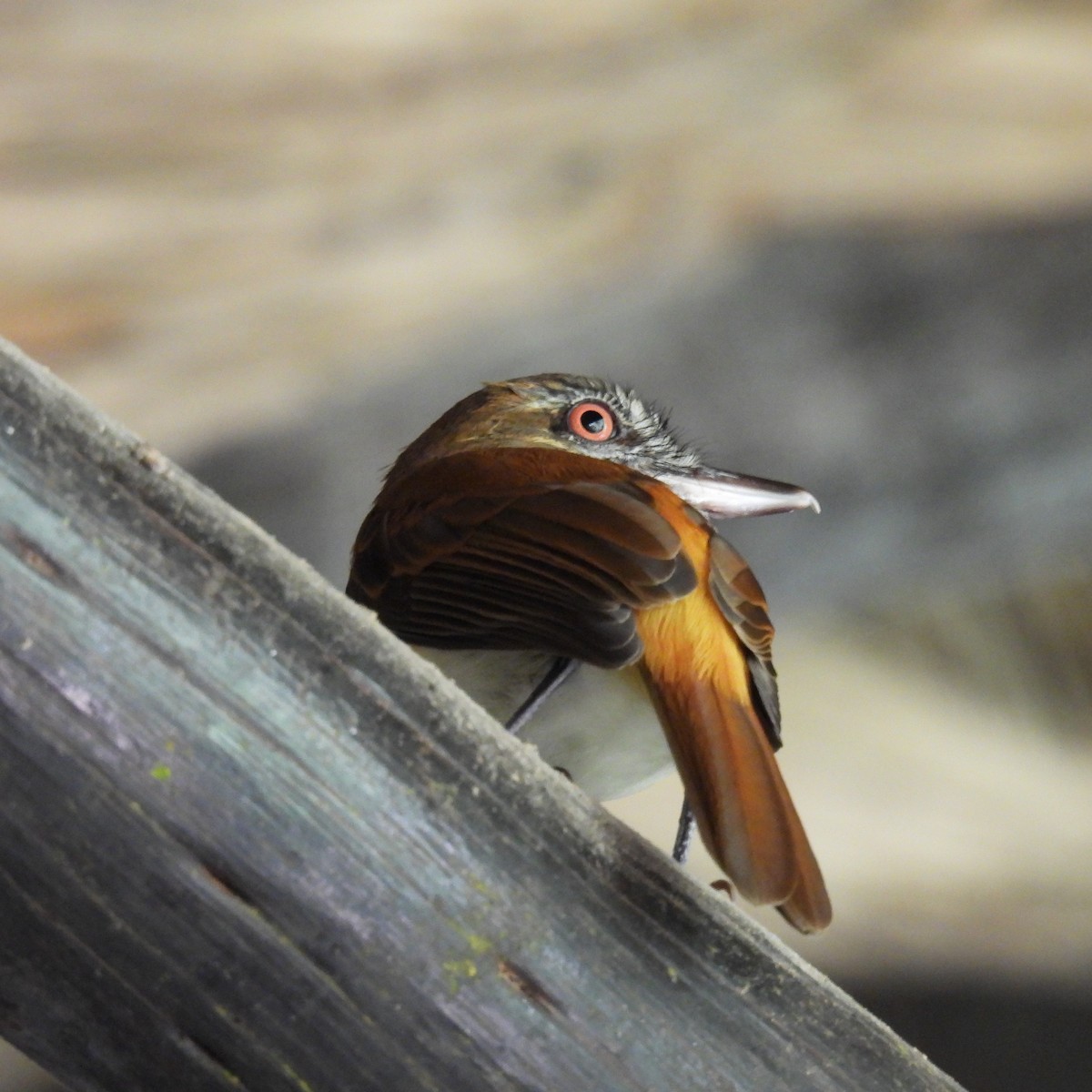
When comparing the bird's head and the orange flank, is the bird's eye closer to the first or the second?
the bird's head

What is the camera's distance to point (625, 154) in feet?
8.96

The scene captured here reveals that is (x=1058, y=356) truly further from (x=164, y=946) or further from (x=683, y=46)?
(x=164, y=946)

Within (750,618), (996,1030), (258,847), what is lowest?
(258,847)

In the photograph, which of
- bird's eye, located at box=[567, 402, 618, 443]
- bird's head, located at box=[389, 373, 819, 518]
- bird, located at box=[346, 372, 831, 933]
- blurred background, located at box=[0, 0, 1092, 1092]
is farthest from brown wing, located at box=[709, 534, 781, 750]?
blurred background, located at box=[0, 0, 1092, 1092]

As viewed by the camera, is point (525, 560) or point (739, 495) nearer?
point (525, 560)

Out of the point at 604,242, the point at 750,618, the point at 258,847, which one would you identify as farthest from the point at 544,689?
the point at 604,242

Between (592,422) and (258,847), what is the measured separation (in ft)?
3.76

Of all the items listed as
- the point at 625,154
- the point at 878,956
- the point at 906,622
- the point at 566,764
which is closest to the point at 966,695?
the point at 906,622

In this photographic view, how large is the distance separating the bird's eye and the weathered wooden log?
1.02 m

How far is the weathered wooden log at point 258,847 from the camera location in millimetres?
702

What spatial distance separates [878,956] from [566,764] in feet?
6.60

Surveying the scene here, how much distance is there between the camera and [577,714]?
1316 millimetres

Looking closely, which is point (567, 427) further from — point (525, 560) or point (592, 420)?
point (525, 560)

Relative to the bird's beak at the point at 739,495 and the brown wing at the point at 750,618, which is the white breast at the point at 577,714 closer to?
the brown wing at the point at 750,618
